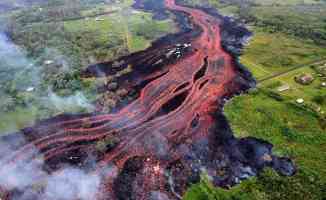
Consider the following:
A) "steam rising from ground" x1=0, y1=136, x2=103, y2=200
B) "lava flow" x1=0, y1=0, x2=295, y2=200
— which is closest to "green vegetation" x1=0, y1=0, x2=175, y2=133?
"lava flow" x1=0, y1=0, x2=295, y2=200

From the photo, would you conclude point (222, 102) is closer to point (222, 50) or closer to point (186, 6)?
point (222, 50)

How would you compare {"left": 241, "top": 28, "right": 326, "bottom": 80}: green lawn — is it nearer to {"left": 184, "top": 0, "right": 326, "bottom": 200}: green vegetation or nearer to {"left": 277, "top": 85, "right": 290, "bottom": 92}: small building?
{"left": 184, "top": 0, "right": 326, "bottom": 200}: green vegetation

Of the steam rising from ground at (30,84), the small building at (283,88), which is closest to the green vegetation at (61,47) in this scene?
the steam rising from ground at (30,84)

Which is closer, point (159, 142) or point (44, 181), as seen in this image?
point (44, 181)

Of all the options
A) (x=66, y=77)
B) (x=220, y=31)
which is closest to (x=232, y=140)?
(x=66, y=77)

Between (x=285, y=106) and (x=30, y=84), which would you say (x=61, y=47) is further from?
(x=285, y=106)

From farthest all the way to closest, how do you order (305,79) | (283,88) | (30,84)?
(30,84), (305,79), (283,88)

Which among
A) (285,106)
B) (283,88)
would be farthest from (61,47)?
(285,106)

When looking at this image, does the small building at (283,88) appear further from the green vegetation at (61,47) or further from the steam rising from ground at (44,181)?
the steam rising from ground at (44,181)
